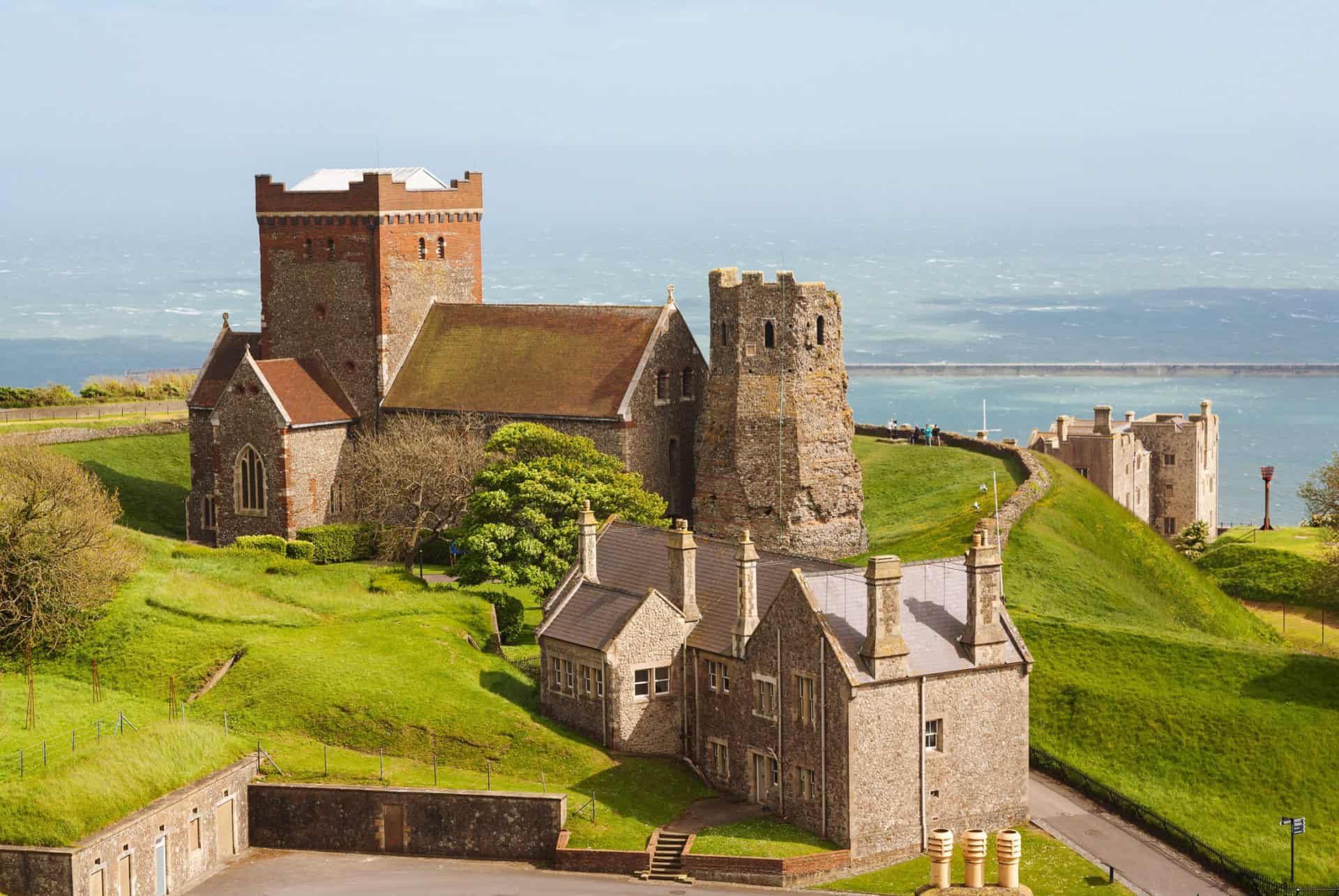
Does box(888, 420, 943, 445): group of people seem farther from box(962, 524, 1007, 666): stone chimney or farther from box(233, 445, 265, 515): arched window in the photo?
box(962, 524, 1007, 666): stone chimney

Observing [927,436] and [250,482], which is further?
[927,436]

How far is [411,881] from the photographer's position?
45062 mm

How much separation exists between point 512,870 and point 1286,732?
23.5 metres

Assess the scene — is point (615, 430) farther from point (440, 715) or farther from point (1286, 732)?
point (1286, 732)

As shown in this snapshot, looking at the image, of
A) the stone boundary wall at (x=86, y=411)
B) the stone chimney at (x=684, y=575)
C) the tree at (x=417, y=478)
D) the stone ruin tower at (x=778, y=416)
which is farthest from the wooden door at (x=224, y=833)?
the stone boundary wall at (x=86, y=411)

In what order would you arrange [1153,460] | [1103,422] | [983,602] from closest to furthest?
[983,602] < [1103,422] < [1153,460]

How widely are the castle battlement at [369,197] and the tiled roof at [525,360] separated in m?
4.85

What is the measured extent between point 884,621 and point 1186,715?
46.8ft

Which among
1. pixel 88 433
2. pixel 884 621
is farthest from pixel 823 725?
pixel 88 433

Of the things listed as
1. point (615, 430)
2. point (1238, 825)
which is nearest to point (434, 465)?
point (615, 430)

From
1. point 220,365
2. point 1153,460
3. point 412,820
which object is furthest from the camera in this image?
point 1153,460

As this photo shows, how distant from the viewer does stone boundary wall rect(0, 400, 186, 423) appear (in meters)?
97.8

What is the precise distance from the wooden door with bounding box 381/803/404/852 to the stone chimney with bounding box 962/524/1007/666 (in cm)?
1497

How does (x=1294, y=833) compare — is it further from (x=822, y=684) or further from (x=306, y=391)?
(x=306, y=391)
